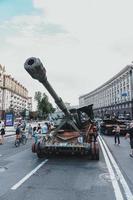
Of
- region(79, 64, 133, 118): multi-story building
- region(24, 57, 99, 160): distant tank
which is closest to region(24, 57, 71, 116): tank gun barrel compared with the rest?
region(24, 57, 99, 160): distant tank

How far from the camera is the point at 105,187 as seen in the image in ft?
24.8

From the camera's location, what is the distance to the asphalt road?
6727 millimetres

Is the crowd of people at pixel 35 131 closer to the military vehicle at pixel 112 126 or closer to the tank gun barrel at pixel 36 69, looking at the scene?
the tank gun barrel at pixel 36 69

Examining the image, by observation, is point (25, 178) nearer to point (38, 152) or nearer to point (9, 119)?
point (38, 152)

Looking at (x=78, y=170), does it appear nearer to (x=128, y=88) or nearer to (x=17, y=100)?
(x=128, y=88)

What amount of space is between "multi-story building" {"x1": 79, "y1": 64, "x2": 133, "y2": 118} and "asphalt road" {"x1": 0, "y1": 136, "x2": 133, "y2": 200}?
67.9 m

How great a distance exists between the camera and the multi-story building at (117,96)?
9717cm

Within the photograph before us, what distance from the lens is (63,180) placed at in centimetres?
838

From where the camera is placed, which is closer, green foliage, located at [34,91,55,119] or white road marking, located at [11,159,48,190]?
white road marking, located at [11,159,48,190]

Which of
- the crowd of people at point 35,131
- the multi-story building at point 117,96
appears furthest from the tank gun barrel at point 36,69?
the multi-story building at point 117,96

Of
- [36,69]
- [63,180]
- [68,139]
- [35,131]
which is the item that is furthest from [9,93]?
[63,180]

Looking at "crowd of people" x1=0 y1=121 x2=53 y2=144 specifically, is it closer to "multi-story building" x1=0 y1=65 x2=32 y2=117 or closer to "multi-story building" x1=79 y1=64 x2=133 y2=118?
"multi-story building" x1=79 y1=64 x2=133 y2=118

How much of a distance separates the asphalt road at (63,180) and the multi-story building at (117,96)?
6787cm

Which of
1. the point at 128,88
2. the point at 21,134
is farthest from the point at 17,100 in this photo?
the point at 21,134
